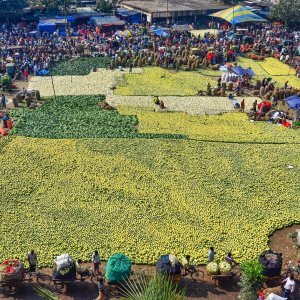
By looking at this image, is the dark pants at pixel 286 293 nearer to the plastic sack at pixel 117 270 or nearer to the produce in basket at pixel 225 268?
the produce in basket at pixel 225 268

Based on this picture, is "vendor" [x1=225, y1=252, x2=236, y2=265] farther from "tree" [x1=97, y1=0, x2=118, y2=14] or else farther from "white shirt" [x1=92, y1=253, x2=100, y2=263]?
"tree" [x1=97, y1=0, x2=118, y2=14]

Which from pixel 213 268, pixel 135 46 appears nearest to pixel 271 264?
pixel 213 268

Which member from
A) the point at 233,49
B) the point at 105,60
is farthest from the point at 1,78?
the point at 233,49

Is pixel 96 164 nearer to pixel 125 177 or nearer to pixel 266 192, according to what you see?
pixel 125 177

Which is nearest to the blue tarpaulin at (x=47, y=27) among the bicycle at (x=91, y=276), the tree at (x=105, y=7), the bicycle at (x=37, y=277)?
the tree at (x=105, y=7)

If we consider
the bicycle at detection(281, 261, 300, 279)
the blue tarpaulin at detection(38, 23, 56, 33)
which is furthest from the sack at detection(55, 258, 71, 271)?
the blue tarpaulin at detection(38, 23, 56, 33)
